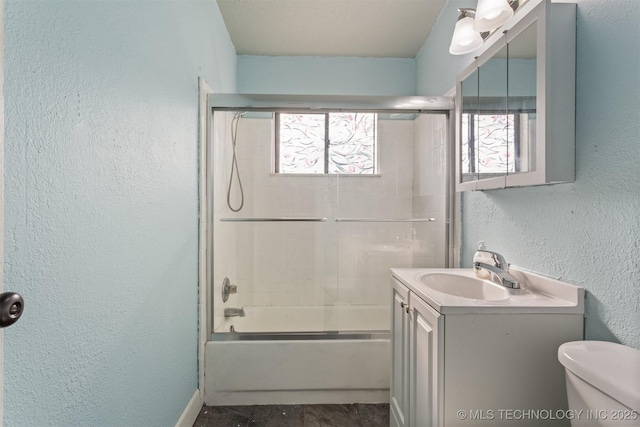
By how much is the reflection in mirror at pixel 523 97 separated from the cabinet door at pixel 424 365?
660 millimetres

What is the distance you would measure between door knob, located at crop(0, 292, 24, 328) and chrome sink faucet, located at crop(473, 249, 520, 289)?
147cm

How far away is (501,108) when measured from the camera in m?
1.30

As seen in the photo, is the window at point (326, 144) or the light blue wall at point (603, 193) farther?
the window at point (326, 144)

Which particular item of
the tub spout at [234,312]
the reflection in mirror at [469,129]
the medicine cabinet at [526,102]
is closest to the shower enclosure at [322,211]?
the tub spout at [234,312]

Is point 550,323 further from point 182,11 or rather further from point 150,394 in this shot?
point 182,11

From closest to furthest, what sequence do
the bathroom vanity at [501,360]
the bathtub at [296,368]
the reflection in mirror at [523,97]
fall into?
the bathroom vanity at [501,360]
the reflection in mirror at [523,97]
the bathtub at [296,368]

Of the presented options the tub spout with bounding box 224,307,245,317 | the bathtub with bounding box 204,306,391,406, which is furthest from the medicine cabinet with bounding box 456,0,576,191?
the tub spout with bounding box 224,307,245,317

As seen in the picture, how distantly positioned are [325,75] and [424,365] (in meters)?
2.58

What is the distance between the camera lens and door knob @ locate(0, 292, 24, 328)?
22.9 inches

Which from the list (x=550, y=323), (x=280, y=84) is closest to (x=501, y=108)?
(x=550, y=323)

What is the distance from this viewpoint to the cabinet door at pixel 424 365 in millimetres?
1008

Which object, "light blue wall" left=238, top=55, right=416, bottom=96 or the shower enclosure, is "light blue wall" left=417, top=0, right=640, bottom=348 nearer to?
the shower enclosure

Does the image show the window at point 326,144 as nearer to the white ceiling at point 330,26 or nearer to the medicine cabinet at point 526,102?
the medicine cabinet at point 526,102

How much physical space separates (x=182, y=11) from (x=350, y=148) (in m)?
1.20
